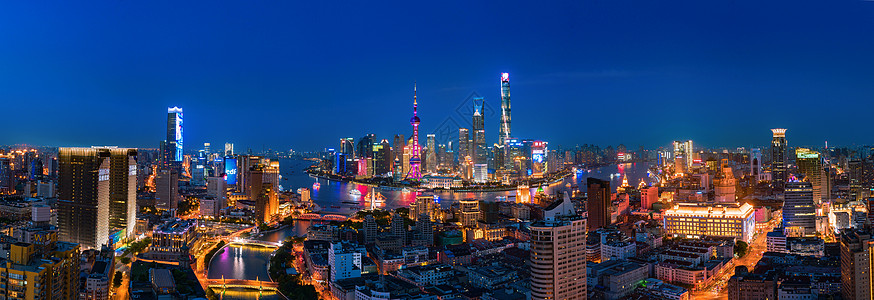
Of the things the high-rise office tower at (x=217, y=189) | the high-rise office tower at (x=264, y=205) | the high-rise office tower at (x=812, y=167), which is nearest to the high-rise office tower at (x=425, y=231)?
the high-rise office tower at (x=264, y=205)

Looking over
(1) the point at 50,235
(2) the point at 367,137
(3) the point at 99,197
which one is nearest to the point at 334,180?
(2) the point at 367,137

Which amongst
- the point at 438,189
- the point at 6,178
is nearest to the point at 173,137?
the point at 6,178

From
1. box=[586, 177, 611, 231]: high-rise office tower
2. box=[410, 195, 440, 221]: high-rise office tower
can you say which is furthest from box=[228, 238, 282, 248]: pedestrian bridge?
box=[586, 177, 611, 231]: high-rise office tower

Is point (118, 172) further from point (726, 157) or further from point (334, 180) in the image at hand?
point (726, 157)

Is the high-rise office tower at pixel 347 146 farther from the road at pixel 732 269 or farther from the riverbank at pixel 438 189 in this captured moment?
the road at pixel 732 269

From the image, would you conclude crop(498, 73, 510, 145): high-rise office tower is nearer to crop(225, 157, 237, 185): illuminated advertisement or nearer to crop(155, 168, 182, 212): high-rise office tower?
crop(225, 157, 237, 185): illuminated advertisement

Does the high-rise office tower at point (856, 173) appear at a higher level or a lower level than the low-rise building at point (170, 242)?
higher
